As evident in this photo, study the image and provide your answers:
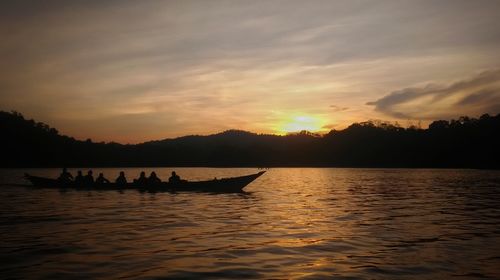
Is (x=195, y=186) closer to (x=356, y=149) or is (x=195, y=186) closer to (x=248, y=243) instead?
(x=248, y=243)

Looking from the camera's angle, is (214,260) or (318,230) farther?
(318,230)

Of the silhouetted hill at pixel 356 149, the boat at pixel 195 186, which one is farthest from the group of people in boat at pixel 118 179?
the silhouetted hill at pixel 356 149

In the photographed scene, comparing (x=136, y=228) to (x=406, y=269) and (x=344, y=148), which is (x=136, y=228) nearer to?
(x=406, y=269)

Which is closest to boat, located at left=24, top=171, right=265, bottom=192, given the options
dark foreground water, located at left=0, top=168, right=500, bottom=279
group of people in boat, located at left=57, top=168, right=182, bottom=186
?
group of people in boat, located at left=57, top=168, right=182, bottom=186

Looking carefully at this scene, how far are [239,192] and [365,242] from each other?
24806 mm

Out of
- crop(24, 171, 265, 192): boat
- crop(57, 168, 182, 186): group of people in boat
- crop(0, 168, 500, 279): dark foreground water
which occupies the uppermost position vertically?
crop(57, 168, 182, 186): group of people in boat

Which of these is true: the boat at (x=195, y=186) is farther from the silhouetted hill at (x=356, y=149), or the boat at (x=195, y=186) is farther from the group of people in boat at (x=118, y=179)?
the silhouetted hill at (x=356, y=149)

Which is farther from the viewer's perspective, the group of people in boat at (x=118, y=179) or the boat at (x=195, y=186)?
the group of people in boat at (x=118, y=179)

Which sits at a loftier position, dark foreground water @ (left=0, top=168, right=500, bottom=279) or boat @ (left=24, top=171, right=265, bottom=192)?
boat @ (left=24, top=171, right=265, bottom=192)

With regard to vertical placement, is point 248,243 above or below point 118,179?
below

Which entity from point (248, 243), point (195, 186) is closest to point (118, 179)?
point (195, 186)

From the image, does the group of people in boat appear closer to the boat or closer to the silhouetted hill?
the boat

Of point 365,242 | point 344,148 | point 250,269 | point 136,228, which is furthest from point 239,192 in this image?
point 344,148

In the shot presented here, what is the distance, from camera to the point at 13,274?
10.6 m
